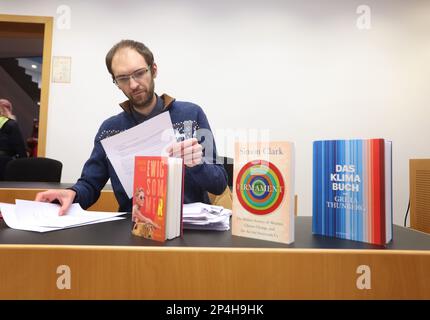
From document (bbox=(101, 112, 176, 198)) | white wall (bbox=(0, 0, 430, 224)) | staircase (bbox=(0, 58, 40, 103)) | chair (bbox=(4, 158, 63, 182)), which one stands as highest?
staircase (bbox=(0, 58, 40, 103))

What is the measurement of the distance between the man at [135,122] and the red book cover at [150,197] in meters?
0.28

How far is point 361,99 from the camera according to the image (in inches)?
120

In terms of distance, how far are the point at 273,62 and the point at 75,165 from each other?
6.95 feet

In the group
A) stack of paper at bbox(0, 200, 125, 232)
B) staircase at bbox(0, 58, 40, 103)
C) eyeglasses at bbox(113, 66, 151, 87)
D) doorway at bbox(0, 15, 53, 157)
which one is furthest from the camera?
staircase at bbox(0, 58, 40, 103)

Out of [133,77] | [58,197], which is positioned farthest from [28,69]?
[58,197]

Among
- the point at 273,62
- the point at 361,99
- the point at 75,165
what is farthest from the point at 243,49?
the point at 75,165

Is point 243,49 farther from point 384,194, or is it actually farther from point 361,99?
point 384,194

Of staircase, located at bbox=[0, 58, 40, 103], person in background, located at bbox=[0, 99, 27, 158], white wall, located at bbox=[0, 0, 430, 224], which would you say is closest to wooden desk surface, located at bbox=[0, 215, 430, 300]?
white wall, located at bbox=[0, 0, 430, 224]

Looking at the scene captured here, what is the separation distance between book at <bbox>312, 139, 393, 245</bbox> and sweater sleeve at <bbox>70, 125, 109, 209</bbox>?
0.77 meters

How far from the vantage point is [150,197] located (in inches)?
25.2

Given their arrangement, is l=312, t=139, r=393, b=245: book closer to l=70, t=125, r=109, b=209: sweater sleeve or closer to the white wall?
l=70, t=125, r=109, b=209: sweater sleeve

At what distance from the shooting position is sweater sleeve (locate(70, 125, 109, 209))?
3.51ft

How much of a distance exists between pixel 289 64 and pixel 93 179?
7.92 feet

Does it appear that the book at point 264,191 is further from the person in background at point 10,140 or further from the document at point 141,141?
the person in background at point 10,140
